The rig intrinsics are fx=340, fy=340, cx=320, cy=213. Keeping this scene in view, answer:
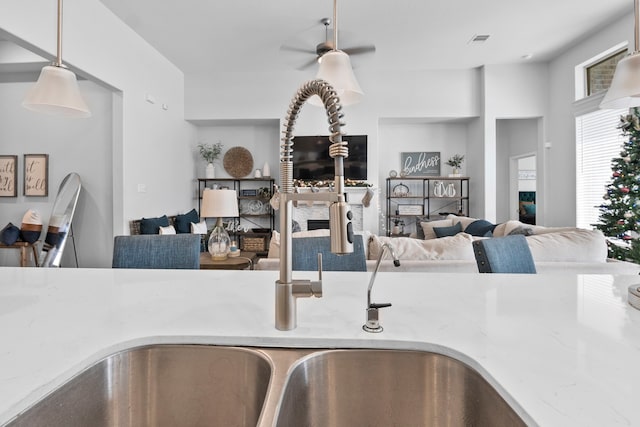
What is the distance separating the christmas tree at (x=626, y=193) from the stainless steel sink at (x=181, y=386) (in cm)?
416

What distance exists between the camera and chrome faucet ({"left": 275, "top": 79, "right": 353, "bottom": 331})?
23.5 inches

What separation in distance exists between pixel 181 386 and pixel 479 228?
4567 mm

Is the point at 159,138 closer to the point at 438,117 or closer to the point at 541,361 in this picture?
the point at 438,117

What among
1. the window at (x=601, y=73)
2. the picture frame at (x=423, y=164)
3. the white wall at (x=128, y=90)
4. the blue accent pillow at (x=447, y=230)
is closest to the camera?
the white wall at (x=128, y=90)

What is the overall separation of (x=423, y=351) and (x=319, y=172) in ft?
17.4

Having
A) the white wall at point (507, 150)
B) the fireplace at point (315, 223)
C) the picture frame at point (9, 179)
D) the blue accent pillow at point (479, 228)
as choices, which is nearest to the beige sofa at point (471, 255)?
the blue accent pillow at point (479, 228)

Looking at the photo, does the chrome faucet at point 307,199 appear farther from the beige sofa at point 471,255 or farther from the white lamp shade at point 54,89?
the white lamp shade at point 54,89

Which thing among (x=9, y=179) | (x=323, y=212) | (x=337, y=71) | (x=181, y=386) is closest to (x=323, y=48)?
(x=337, y=71)

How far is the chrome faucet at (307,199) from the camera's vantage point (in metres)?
0.60

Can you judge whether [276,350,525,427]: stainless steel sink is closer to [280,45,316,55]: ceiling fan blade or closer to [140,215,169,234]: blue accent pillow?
[280,45,316,55]: ceiling fan blade

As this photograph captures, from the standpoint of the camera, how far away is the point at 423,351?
2.09ft

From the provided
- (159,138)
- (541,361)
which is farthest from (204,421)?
(159,138)

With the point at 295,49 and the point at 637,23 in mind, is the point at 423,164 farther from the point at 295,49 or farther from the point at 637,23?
the point at 637,23

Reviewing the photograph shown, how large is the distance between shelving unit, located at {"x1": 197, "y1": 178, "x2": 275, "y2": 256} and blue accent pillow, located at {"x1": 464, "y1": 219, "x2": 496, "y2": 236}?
3.17 m
